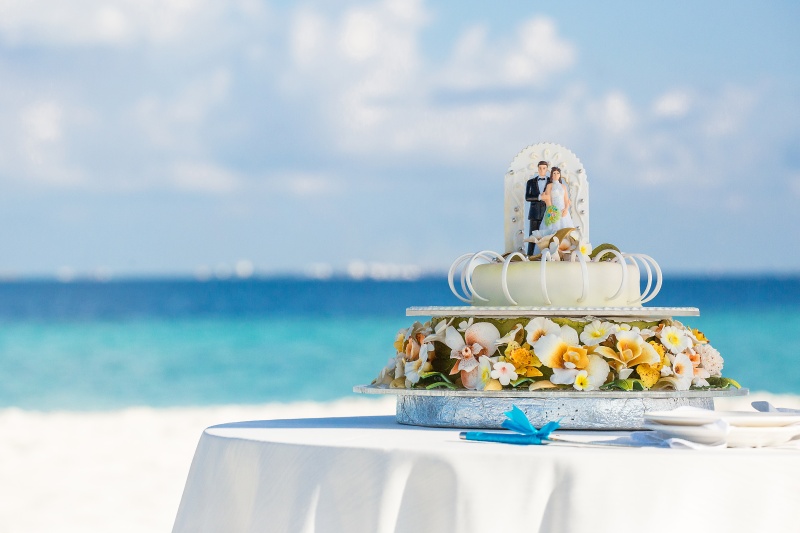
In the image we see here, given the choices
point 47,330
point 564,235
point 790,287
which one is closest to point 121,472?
point 564,235

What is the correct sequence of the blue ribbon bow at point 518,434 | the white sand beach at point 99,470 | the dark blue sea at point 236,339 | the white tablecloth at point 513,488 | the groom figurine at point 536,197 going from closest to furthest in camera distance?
the white tablecloth at point 513,488 → the blue ribbon bow at point 518,434 → the groom figurine at point 536,197 → the white sand beach at point 99,470 → the dark blue sea at point 236,339

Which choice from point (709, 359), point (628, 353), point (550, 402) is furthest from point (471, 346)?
point (709, 359)

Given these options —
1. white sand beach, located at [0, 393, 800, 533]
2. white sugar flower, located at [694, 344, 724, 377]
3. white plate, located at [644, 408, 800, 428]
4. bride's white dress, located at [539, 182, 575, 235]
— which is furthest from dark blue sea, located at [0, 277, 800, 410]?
white plate, located at [644, 408, 800, 428]

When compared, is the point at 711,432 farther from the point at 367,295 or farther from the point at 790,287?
the point at 790,287

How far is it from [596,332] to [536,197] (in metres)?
0.54

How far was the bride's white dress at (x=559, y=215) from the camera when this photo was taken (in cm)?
→ 390

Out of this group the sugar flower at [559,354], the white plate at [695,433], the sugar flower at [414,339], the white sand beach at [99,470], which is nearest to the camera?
the white plate at [695,433]

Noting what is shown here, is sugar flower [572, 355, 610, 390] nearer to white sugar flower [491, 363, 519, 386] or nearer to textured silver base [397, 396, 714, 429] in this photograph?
textured silver base [397, 396, 714, 429]

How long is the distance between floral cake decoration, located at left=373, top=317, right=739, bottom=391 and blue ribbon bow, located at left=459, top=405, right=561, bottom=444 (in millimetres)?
301

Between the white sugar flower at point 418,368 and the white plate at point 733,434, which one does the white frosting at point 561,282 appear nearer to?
the white sugar flower at point 418,368

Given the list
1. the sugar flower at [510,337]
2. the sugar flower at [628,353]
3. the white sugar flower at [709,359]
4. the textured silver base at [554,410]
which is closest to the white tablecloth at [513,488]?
the textured silver base at [554,410]

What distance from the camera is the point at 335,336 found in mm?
35250

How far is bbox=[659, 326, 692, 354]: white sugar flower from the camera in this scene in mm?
3666

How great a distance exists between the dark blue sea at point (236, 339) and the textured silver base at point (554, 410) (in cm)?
2151
